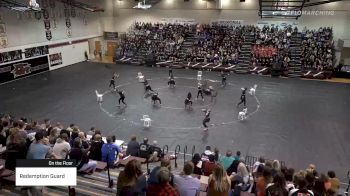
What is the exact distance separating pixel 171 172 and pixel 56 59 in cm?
2655

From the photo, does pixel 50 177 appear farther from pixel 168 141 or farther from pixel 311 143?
pixel 311 143

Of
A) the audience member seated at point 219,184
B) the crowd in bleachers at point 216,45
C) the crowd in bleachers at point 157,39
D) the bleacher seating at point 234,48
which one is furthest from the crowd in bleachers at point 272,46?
the audience member seated at point 219,184

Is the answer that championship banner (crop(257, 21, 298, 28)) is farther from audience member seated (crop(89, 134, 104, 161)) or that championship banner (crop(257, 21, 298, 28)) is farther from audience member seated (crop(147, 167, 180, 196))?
audience member seated (crop(147, 167, 180, 196))

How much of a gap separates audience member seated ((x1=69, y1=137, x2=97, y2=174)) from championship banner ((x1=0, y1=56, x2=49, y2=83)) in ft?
66.0

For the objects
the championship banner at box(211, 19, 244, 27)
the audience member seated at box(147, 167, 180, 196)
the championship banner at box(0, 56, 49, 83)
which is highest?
the championship banner at box(211, 19, 244, 27)

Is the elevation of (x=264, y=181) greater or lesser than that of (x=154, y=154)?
greater

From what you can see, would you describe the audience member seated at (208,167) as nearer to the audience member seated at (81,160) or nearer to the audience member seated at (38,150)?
the audience member seated at (81,160)

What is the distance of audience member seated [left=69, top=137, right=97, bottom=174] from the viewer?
777 cm

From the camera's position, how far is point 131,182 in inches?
207

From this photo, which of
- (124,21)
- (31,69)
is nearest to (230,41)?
Answer: (124,21)

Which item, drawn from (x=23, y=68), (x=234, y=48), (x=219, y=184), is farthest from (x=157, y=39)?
(x=219, y=184)

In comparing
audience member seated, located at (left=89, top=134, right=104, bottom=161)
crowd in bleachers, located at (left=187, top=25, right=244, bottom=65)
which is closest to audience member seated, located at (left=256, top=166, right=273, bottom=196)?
audience member seated, located at (left=89, top=134, right=104, bottom=161)

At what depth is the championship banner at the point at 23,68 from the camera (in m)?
24.8

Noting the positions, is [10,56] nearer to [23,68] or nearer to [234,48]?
[23,68]
